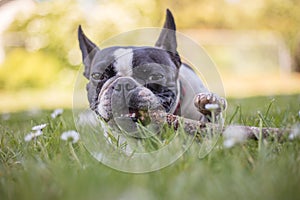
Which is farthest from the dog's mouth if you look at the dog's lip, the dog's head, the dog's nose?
the dog's lip

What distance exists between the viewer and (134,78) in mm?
2111

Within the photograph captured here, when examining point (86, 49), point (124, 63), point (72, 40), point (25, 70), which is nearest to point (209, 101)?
point (124, 63)

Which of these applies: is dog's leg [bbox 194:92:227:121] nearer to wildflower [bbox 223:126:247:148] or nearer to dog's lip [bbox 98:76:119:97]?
wildflower [bbox 223:126:247:148]

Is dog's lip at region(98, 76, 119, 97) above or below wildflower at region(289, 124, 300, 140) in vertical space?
below

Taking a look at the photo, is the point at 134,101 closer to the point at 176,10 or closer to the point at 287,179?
the point at 287,179

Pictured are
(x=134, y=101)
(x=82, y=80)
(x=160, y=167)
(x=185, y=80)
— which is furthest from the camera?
(x=185, y=80)

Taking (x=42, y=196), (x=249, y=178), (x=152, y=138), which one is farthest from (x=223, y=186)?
(x=152, y=138)

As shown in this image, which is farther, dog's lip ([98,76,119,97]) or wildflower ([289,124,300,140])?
dog's lip ([98,76,119,97])

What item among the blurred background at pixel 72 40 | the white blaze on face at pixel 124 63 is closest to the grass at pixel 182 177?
the white blaze on face at pixel 124 63

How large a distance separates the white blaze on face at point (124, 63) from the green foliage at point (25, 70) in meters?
6.62

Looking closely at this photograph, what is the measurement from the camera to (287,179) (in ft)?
3.59

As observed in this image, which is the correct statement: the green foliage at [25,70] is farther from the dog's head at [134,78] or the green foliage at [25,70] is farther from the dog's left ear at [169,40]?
the dog's left ear at [169,40]

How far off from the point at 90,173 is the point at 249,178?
0.45m

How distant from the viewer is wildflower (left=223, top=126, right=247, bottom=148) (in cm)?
139
